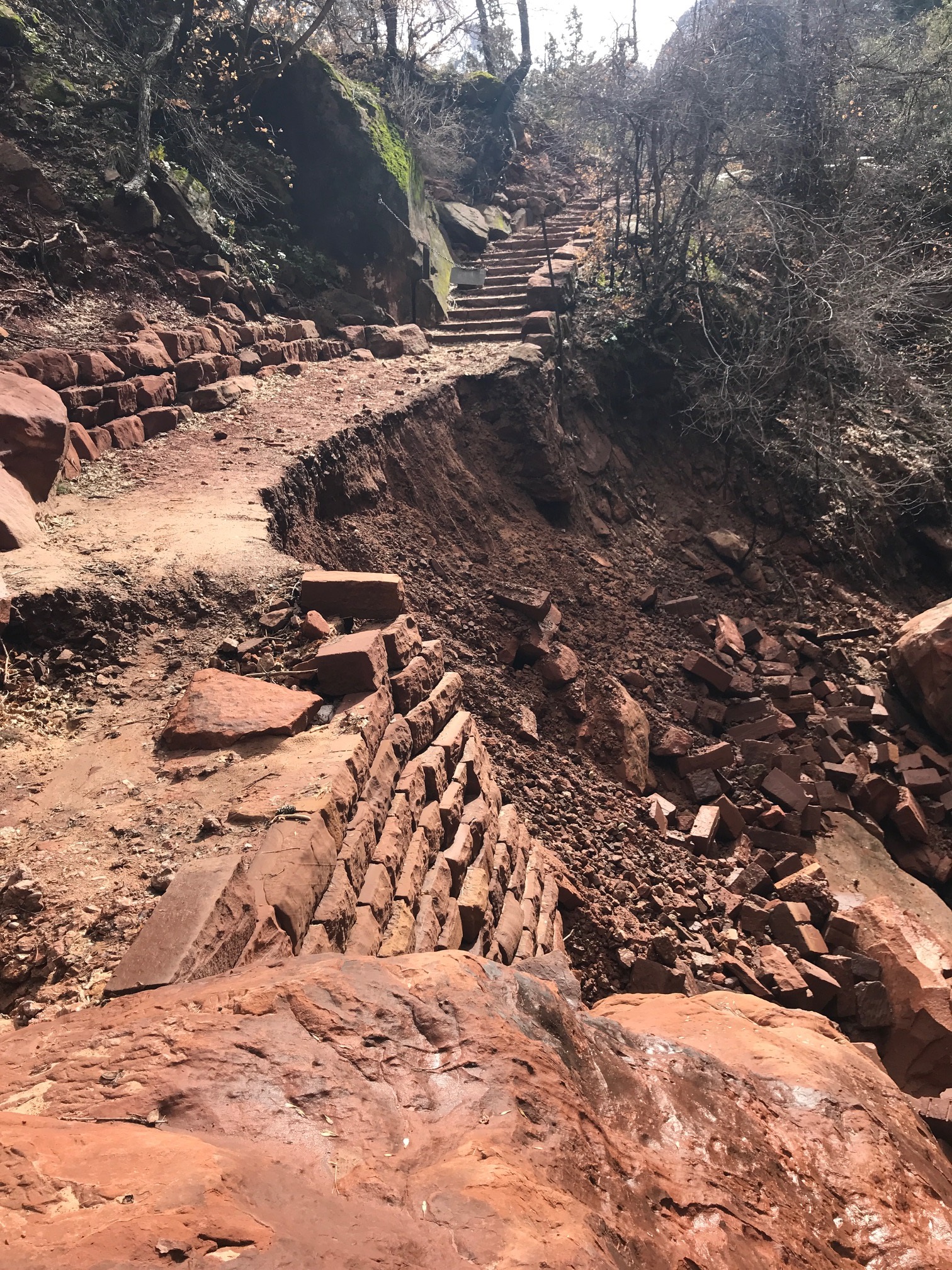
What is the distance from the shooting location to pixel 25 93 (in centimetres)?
902

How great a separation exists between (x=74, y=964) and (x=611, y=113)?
39.9ft

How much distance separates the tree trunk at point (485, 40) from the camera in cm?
1908

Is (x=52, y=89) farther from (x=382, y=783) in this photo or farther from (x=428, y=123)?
(x=382, y=783)

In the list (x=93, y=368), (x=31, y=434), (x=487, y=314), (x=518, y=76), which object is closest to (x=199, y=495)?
(x=31, y=434)

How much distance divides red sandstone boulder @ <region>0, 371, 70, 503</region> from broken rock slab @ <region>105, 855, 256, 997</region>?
4060 millimetres

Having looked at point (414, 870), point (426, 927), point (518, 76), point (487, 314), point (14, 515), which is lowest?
point (426, 927)

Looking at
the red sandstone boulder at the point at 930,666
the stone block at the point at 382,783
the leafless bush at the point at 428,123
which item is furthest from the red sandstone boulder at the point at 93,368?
the leafless bush at the point at 428,123

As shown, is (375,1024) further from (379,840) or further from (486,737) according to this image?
(486,737)

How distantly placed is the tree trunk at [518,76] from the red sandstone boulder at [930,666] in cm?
1553

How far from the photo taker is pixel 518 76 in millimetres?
18578

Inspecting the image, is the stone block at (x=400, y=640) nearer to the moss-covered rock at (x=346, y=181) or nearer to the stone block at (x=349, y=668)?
the stone block at (x=349, y=668)

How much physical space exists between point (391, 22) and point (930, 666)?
1511 cm

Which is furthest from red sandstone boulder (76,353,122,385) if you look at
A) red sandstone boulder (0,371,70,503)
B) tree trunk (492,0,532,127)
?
tree trunk (492,0,532,127)

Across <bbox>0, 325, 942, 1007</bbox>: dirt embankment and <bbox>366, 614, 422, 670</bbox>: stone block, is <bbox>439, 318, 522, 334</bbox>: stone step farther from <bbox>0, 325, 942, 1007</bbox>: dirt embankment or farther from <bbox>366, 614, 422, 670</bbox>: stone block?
<bbox>366, 614, 422, 670</bbox>: stone block
